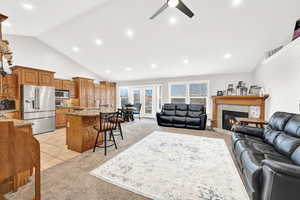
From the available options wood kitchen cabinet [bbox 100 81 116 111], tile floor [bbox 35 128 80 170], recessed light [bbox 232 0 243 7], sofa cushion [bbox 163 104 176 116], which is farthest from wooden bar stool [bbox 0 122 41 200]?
wood kitchen cabinet [bbox 100 81 116 111]

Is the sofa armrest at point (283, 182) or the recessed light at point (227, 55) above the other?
the recessed light at point (227, 55)

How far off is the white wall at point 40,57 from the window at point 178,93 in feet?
16.9

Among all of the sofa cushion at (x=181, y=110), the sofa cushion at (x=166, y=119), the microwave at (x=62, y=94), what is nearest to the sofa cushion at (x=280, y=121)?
the sofa cushion at (x=181, y=110)

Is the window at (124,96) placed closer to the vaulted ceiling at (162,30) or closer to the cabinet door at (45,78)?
the vaulted ceiling at (162,30)

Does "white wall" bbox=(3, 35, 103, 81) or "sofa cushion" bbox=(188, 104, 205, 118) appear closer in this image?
"white wall" bbox=(3, 35, 103, 81)

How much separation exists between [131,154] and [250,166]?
2.00 meters

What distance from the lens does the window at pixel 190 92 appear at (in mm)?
6438

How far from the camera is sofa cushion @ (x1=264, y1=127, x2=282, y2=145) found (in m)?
2.18

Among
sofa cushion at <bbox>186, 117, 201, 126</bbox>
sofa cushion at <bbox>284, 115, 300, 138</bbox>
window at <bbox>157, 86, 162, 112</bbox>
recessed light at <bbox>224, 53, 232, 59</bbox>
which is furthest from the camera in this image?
window at <bbox>157, 86, 162, 112</bbox>

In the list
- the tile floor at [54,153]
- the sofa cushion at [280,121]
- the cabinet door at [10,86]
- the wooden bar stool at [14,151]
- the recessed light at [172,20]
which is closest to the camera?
the wooden bar stool at [14,151]

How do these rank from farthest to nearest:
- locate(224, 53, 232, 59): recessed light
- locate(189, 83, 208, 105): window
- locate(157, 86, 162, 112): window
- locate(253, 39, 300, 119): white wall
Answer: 1. locate(157, 86, 162, 112): window
2. locate(189, 83, 208, 105): window
3. locate(224, 53, 232, 59): recessed light
4. locate(253, 39, 300, 119): white wall

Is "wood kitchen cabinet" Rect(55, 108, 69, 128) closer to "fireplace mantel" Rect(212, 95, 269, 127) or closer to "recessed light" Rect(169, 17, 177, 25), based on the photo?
"recessed light" Rect(169, 17, 177, 25)

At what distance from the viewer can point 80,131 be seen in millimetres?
2770

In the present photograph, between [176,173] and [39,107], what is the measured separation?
4769 millimetres
